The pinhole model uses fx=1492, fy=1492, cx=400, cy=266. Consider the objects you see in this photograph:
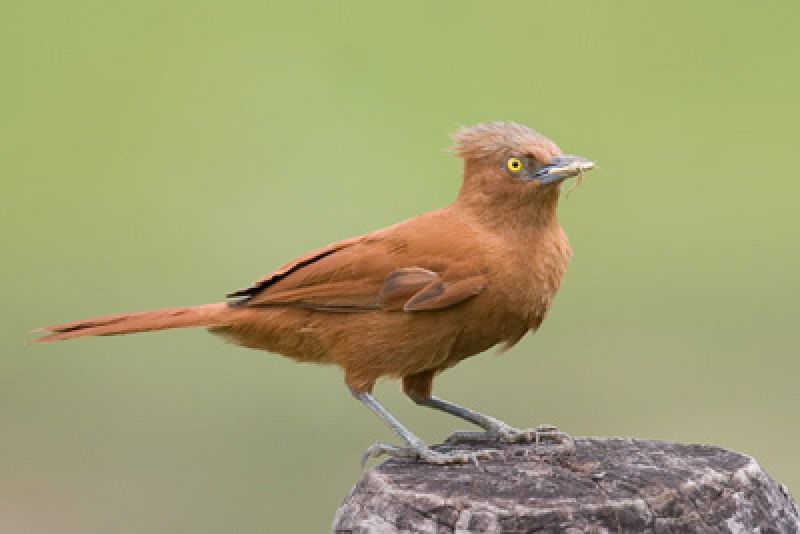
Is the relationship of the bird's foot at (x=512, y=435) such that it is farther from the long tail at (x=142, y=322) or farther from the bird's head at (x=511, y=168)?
the long tail at (x=142, y=322)

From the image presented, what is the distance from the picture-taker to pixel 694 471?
5070mm

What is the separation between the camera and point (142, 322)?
6.31 m

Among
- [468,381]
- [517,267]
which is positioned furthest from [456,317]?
[468,381]

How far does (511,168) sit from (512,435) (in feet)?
3.70

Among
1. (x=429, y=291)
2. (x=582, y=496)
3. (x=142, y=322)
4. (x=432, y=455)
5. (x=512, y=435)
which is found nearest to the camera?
(x=582, y=496)

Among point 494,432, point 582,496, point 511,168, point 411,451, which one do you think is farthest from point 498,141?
point 582,496

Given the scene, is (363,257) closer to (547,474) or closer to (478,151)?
(478,151)

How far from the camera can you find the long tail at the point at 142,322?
6266 mm

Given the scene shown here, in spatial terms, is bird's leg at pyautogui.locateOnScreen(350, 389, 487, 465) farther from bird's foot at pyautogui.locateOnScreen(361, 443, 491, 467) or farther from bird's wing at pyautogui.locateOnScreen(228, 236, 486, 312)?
bird's wing at pyautogui.locateOnScreen(228, 236, 486, 312)

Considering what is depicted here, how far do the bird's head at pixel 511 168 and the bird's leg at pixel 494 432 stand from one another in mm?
884

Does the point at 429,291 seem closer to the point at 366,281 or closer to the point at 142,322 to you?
the point at 366,281

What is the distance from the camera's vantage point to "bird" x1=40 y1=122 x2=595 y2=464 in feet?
19.7

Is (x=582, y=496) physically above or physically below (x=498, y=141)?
below

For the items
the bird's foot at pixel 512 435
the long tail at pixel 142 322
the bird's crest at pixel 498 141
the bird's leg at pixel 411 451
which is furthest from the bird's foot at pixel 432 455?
the bird's crest at pixel 498 141
